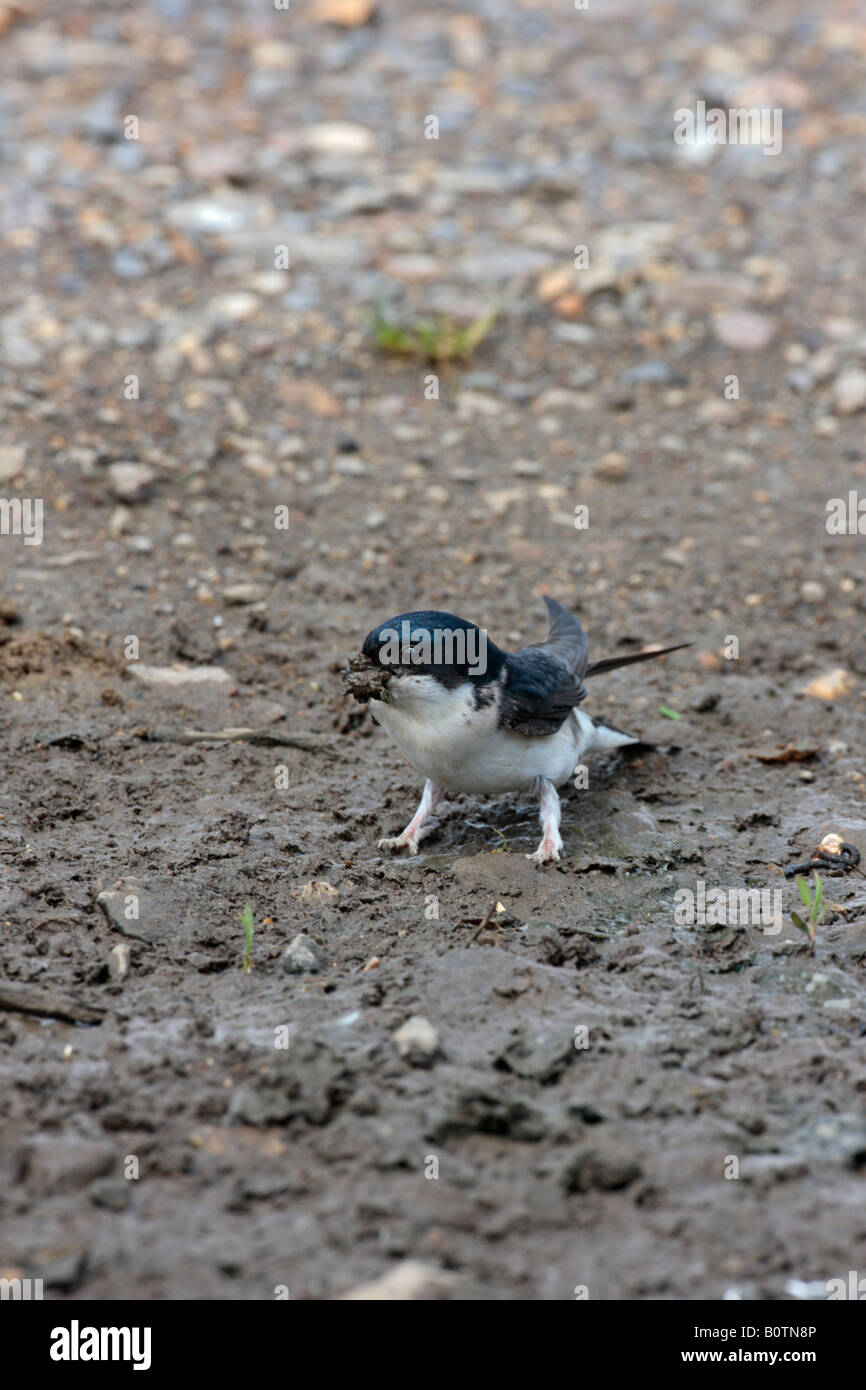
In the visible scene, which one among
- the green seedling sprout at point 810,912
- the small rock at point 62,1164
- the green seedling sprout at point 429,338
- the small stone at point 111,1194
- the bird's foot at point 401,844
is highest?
the green seedling sprout at point 429,338

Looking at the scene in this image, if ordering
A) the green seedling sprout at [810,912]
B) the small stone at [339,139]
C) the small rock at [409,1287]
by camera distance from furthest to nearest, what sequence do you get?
the small stone at [339,139] → the green seedling sprout at [810,912] → the small rock at [409,1287]

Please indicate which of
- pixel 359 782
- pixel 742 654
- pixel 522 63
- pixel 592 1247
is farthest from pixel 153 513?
pixel 522 63

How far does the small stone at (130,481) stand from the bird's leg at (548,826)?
3.07 meters

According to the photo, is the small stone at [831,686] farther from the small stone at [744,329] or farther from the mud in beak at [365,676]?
the small stone at [744,329]

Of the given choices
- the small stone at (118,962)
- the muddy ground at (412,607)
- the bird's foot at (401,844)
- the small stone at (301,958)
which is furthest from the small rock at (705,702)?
the small stone at (118,962)

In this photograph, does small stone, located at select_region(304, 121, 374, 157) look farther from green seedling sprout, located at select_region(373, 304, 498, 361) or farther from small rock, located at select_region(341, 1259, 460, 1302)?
small rock, located at select_region(341, 1259, 460, 1302)

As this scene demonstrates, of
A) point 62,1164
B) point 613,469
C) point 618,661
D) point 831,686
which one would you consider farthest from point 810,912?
point 613,469

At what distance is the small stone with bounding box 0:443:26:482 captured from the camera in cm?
688

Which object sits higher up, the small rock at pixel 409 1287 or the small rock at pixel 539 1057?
the small rock at pixel 539 1057

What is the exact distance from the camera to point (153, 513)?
273 inches

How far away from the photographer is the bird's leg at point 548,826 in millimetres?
4688

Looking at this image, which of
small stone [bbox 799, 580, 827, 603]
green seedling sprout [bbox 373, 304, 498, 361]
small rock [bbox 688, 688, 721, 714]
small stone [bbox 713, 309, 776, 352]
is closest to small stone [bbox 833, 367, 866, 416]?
small stone [bbox 713, 309, 776, 352]
